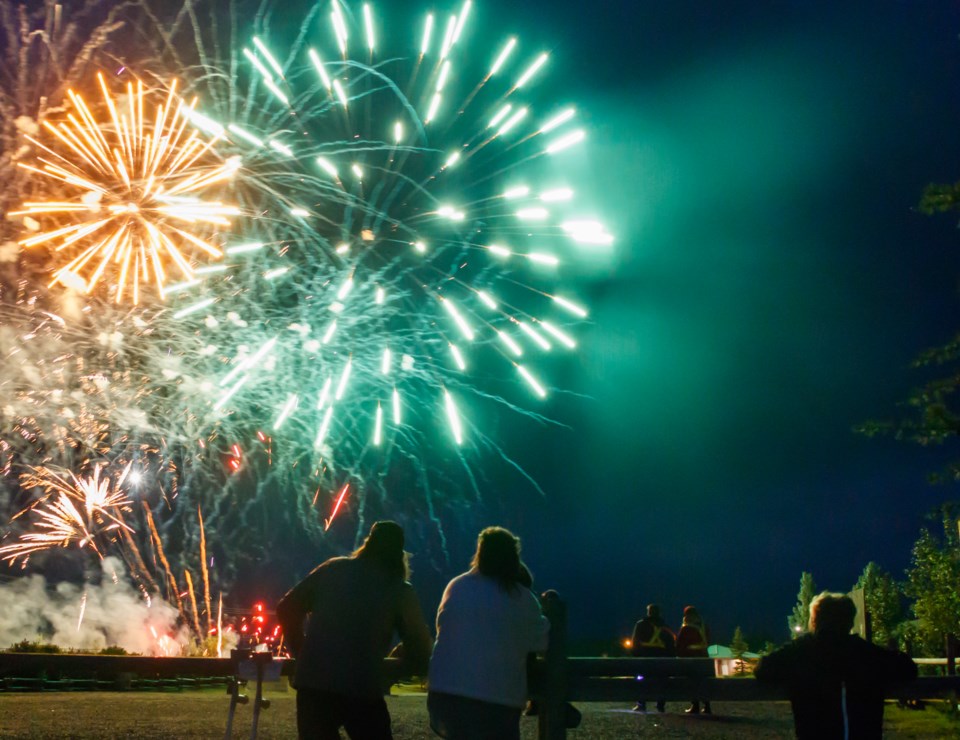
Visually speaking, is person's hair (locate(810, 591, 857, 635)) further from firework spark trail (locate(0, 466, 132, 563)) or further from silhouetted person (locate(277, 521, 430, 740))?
firework spark trail (locate(0, 466, 132, 563))

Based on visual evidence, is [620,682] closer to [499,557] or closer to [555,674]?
[555,674]

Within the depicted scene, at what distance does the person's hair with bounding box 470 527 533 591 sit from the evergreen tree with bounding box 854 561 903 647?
83076 millimetres

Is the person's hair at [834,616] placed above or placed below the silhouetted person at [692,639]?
above

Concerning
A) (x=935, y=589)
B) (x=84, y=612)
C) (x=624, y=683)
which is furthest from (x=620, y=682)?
(x=935, y=589)

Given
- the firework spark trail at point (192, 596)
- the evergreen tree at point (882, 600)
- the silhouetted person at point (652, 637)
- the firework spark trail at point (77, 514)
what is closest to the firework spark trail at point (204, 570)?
the firework spark trail at point (192, 596)

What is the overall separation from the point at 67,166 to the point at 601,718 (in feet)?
38.6

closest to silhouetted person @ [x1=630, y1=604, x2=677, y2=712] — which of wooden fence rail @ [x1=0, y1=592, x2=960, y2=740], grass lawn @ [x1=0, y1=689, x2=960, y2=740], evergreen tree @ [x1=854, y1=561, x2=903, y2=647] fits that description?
grass lawn @ [x1=0, y1=689, x2=960, y2=740]

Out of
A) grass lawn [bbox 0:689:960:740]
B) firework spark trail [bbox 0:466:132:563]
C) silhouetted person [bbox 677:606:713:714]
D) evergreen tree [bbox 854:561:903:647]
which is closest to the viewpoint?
grass lawn [bbox 0:689:960:740]

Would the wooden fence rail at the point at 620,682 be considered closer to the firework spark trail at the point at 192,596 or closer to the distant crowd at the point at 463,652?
the distant crowd at the point at 463,652

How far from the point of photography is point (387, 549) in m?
4.67

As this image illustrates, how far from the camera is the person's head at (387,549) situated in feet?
15.3

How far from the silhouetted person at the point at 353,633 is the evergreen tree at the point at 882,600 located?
273ft

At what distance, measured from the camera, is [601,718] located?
530 inches

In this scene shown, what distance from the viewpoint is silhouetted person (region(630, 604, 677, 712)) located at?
13250mm
